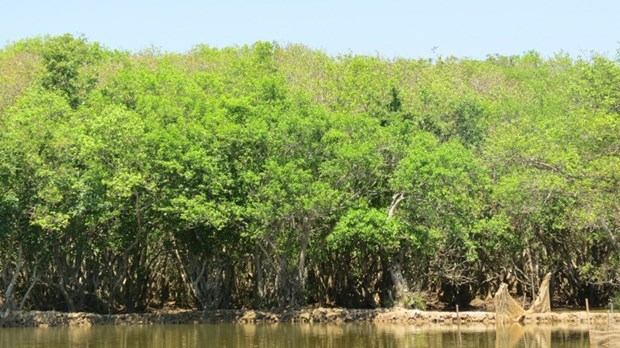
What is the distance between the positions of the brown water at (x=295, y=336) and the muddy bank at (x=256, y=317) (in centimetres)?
107

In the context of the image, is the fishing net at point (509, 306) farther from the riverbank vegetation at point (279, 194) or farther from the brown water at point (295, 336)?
the riverbank vegetation at point (279, 194)

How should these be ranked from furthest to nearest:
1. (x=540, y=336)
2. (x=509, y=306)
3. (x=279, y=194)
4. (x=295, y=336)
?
(x=279, y=194) < (x=509, y=306) < (x=295, y=336) < (x=540, y=336)

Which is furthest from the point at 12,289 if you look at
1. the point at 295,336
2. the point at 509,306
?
the point at 509,306

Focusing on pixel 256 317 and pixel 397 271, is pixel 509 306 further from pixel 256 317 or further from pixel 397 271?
pixel 256 317

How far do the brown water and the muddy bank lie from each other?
3.50ft

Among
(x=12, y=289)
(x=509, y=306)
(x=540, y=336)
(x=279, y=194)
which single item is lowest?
(x=540, y=336)

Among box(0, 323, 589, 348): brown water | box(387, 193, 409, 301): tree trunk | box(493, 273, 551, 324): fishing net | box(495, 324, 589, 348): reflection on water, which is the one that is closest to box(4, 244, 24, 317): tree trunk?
box(0, 323, 589, 348): brown water

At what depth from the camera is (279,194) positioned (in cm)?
3647

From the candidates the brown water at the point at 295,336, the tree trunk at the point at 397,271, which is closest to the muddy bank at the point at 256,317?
the brown water at the point at 295,336

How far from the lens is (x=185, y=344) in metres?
29.9

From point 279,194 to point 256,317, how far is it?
519cm

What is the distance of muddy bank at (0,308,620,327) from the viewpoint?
3600cm

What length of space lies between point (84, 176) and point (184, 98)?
16.3 ft

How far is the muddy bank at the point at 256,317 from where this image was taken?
118ft
